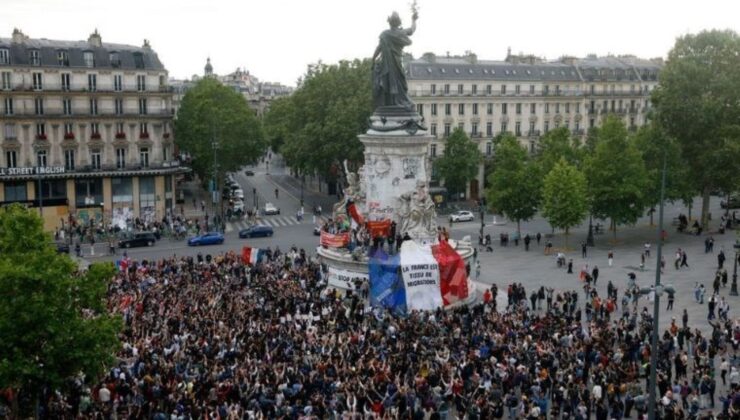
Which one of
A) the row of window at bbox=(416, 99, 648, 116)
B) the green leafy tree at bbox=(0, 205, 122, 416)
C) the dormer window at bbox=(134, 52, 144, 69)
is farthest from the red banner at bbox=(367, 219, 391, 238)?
the row of window at bbox=(416, 99, 648, 116)

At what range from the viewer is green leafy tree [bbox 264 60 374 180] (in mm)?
79688

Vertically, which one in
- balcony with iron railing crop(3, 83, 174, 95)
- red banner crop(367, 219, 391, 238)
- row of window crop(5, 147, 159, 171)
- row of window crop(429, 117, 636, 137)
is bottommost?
red banner crop(367, 219, 391, 238)

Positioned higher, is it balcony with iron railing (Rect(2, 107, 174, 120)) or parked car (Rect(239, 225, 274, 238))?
balcony with iron railing (Rect(2, 107, 174, 120))

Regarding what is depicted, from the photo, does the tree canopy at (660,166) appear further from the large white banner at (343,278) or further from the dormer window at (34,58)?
the dormer window at (34,58)

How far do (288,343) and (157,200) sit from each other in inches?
1884

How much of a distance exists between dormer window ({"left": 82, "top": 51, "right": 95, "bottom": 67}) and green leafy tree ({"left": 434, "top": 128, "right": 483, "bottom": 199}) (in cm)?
3488

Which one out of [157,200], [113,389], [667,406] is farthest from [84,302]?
[157,200]

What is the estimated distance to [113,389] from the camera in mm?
25109

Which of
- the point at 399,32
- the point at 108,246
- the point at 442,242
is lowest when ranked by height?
the point at 108,246

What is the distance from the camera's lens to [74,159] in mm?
70375

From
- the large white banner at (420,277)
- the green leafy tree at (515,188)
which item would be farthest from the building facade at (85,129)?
the large white banner at (420,277)

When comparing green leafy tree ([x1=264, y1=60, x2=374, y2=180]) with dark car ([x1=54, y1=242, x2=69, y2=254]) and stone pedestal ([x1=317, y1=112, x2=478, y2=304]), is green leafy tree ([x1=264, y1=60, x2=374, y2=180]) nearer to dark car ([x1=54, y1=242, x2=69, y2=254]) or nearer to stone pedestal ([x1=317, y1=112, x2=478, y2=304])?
dark car ([x1=54, y1=242, x2=69, y2=254])

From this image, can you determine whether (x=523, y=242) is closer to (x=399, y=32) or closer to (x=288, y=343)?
(x=399, y=32)

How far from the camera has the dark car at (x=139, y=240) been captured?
62031 mm
